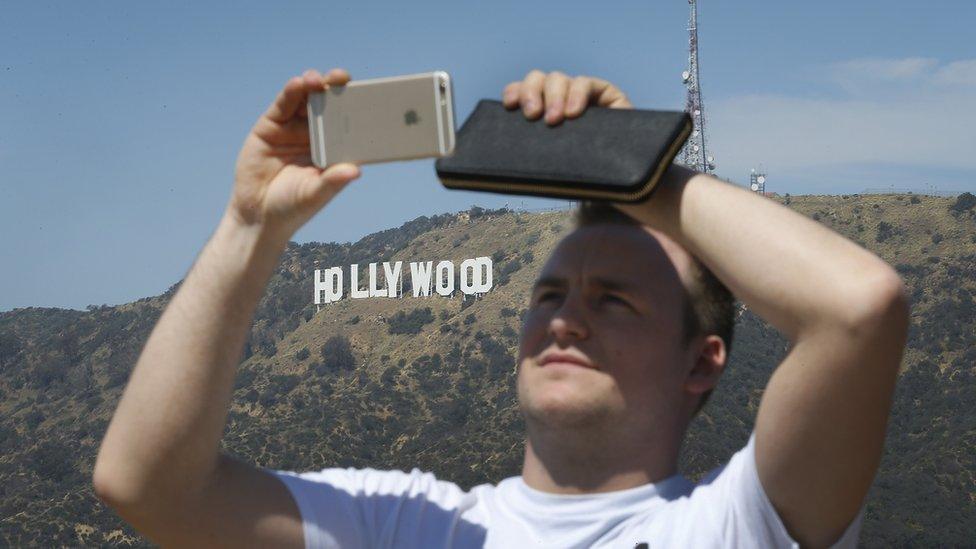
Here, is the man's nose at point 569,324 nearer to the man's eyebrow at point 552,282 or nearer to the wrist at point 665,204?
the man's eyebrow at point 552,282

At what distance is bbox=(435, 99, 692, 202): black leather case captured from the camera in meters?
2.66

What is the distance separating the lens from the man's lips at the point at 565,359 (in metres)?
3.02

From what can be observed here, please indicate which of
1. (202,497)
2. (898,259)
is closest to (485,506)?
(202,497)

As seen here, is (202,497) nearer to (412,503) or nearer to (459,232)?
(412,503)

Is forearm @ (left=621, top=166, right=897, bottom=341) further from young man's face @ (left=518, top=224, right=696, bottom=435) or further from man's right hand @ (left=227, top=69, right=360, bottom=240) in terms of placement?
man's right hand @ (left=227, top=69, right=360, bottom=240)

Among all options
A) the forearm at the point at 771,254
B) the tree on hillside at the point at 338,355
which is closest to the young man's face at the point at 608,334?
the forearm at the point at 771,254

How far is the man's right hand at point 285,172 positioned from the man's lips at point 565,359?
68 centimetres

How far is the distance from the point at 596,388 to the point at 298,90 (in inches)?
40.4

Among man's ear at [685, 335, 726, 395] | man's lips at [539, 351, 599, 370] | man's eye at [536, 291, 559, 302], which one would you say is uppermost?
man's eye at [536, 291, 559, 302]

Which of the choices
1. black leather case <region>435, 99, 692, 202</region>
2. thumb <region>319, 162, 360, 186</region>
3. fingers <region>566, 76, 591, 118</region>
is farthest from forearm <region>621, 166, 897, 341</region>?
thumb <region>319, 162, 360, 186</region>

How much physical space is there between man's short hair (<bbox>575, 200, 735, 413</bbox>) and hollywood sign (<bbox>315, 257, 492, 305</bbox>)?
73.6 m

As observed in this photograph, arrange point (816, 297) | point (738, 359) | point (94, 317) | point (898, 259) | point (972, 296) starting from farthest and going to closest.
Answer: point (94, 317), point (898, 259), point (972, 296), point (738, 359), point (816, 297)

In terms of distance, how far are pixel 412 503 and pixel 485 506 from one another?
20cm

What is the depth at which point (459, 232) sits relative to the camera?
3713 inches
